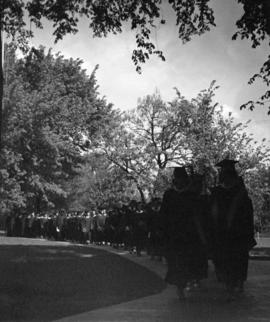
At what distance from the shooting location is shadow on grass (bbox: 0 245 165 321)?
8.18 metres

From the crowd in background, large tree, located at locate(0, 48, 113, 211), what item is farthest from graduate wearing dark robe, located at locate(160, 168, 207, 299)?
large tree, located at locate(0, 48, 113, 211)

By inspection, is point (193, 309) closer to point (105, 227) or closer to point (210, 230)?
point (210, 230)

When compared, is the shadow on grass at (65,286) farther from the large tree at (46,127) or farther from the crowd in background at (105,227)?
the large tree at (46,127)

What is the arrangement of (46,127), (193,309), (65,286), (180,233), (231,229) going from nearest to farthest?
(193,309)
(231,229)
(180,233)
(65,286)
(46,127)

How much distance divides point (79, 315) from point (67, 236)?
3098cm

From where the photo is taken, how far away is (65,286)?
1087cm

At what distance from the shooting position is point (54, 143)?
4606 cm

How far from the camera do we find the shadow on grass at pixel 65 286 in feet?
26.8

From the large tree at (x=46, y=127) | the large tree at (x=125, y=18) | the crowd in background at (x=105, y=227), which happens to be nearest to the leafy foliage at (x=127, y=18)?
the large tree at (x=125, y=18)

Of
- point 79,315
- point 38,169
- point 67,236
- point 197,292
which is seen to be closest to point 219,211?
point 197,292

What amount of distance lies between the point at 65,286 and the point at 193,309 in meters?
3.64

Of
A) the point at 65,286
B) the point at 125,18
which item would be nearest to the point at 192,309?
the point at 65,286

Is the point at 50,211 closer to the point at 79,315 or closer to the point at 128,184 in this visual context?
the point at 128,184

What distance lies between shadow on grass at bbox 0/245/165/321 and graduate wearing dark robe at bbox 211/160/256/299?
1.47 meters
